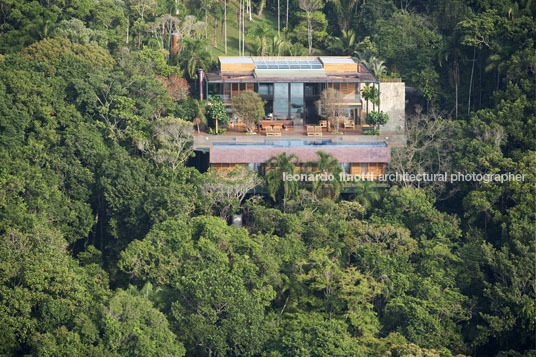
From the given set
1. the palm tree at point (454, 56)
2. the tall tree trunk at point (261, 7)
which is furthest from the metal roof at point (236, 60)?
the palm tree at point (454, 56)

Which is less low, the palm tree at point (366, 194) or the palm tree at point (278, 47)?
the palm tree at point (278, 47)

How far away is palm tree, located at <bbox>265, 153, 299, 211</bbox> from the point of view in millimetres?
79625

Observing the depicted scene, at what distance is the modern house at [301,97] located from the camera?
8506 cm

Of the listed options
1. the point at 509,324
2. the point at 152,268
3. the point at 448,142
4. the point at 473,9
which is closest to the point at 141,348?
the point at 152,268

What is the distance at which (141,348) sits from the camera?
217ft

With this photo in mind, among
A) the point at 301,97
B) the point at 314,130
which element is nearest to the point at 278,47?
the point at 301,97

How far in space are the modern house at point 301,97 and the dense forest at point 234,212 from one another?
2.30m

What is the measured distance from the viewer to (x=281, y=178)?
263 feet

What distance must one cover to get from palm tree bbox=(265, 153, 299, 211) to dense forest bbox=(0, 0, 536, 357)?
201mm

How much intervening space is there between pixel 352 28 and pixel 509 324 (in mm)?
41516

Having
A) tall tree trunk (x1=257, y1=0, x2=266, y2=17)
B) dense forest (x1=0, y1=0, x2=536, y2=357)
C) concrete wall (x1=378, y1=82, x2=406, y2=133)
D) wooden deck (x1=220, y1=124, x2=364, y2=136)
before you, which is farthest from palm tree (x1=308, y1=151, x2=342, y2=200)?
tall tree trunk (x1=257, y1=0, x2=266, y2=17)

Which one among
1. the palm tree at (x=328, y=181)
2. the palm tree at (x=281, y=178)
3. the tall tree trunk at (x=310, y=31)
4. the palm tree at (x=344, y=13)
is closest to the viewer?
the palm tree at (x=281, y=178)

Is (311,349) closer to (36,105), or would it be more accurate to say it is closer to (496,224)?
(496,224)

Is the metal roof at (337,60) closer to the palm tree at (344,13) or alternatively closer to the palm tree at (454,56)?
the palm tree at (454,56)
